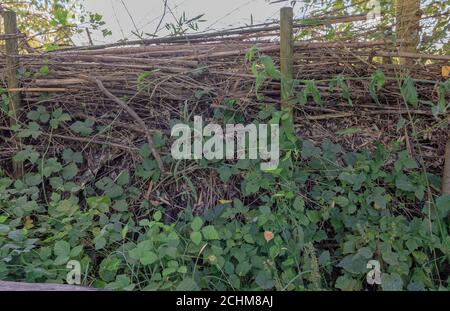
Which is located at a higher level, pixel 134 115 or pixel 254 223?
pixel 134 115

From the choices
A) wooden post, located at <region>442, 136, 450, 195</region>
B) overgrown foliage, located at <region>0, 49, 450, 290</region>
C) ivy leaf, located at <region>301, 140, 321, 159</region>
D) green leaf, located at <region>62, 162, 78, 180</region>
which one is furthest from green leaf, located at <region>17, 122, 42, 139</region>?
wooden post, located at <region>442, 136, 450, 195</region>

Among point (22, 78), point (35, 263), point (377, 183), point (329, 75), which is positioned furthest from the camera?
point (22, 78)

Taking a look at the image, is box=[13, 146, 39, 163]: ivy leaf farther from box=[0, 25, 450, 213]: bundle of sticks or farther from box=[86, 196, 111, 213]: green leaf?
box=[86, 196, 111, 213]: green leaf

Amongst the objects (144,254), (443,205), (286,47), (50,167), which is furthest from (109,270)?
(443,205)

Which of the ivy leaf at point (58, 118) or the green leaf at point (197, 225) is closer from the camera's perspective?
the green leaf at point (197, 225)

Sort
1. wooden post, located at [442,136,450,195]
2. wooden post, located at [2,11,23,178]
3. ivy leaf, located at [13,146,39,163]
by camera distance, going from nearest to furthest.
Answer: wooden post, located at [442,136,450,195] → ivy leaf, located at [13,146,39,163] → wooden post, located at [2,11,23,178]

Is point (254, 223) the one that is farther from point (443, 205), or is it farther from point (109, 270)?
point (443, 205)

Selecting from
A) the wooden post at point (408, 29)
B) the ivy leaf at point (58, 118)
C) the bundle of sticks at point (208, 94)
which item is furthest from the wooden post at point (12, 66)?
the wooden post at point (408, 29)

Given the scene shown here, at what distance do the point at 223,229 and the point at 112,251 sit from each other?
67 centimetres

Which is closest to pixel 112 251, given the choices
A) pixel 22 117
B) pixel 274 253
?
pixel 274 253

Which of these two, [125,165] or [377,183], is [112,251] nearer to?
[125,165]

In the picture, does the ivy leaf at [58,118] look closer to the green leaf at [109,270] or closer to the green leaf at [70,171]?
the green leaf at [70,171]

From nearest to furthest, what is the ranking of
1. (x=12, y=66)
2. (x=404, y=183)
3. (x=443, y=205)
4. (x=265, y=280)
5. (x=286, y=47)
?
(x=265, y=280)
(x=443, y=205)
(x=404, y=183)
(x=286, y=47)
(x=12, y=66)
